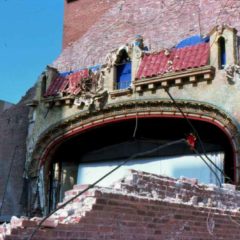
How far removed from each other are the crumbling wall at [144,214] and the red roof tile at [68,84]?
7303 mm

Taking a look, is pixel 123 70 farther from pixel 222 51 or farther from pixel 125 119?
pixel 222 51

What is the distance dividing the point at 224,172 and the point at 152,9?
5.99 metres

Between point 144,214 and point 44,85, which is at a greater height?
point 44,85

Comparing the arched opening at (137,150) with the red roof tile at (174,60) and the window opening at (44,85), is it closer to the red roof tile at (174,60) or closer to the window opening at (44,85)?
the red roof tile at (174,60)

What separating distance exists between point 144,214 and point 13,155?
10.6 metres

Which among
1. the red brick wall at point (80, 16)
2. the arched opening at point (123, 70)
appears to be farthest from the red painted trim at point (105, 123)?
the red brick wall at point (80, 16)

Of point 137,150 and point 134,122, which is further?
point 137,150

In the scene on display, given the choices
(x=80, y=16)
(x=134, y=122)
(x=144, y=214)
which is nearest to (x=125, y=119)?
(x=134, y=122)

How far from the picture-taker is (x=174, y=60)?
512 inches

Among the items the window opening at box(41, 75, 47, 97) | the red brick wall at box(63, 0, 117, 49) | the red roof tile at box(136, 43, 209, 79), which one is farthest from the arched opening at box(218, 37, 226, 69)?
the red brick wall at box(63, 0, 117, 49)

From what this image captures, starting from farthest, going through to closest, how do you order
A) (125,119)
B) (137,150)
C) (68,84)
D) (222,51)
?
(68,84) < (137,150) < (125,119) < (222,51)

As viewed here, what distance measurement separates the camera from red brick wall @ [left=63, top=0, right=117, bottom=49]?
1784 cm

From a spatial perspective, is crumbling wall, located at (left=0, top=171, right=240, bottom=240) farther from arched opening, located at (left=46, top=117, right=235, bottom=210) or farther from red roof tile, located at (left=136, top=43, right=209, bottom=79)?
red roof tile, located at (left=136, top=43, right=209, bottom=79)

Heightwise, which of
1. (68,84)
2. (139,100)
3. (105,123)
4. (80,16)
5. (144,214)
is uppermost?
(80,16)
